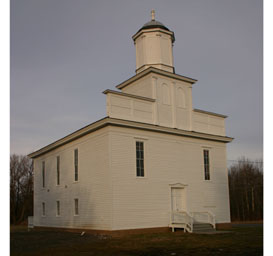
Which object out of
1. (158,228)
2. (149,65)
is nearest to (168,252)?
(158,228)

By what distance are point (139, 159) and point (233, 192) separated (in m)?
42.4

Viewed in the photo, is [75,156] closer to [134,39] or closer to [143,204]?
[143,204]

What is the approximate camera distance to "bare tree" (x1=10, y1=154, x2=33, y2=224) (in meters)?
56.2

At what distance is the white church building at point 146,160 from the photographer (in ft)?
64.8

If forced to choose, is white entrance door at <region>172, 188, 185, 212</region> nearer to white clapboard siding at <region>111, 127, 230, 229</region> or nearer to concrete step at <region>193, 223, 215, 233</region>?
white clapboard siding at <region>111, 127, 230, 229</region>

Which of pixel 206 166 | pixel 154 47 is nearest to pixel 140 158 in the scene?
pixel 206 166

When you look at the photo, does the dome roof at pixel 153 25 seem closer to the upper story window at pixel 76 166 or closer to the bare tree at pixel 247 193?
the upper story window at pixel 76 166

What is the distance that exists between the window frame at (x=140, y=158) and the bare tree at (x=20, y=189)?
41349 mm

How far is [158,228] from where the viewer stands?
2047 centimetres

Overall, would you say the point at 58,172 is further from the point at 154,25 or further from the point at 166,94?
the point at 154,25

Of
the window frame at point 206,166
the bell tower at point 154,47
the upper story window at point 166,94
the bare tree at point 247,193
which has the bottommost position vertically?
the bare tree at point 247,193

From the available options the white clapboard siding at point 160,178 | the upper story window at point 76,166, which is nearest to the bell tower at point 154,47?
the white clapboard siding at point 160,178

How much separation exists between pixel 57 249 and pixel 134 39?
1760 cm

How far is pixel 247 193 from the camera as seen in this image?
57094 mm
